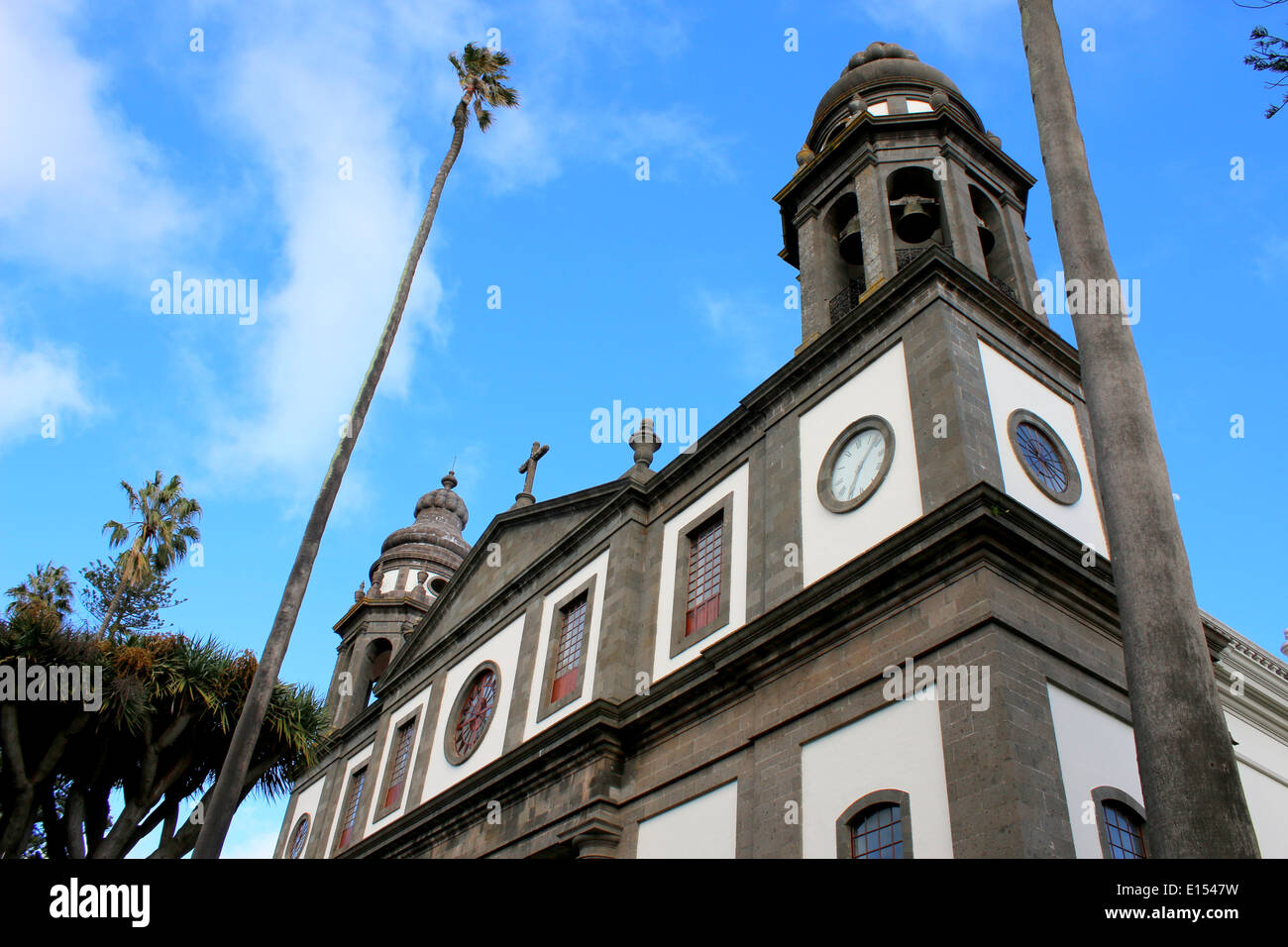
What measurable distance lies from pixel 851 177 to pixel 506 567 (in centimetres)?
1077

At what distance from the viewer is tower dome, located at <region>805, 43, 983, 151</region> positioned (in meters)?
20.8

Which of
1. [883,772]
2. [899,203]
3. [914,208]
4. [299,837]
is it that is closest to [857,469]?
[883,772]

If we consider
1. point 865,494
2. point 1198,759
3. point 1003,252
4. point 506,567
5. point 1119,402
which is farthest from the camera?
point 506,567

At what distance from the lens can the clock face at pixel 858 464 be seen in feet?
46.6

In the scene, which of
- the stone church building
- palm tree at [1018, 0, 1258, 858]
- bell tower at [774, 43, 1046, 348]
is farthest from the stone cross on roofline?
palm tree at [1018, 0, 1258, 858]

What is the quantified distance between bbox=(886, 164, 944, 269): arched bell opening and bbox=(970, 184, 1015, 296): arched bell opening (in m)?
0.68

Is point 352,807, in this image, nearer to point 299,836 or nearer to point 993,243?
point 299,836

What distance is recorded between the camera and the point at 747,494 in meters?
16.6

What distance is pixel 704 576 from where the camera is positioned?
16859mm

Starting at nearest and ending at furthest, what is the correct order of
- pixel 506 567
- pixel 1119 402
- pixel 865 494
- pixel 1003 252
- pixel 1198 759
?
pixel 1198 759
pixel 1119 402
pixel 865 494
pixel 1003 252
pixel 506 567

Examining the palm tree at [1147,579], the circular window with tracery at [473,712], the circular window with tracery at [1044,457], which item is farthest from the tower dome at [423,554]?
the palm tree at [1147,579]

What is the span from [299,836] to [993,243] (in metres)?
22.6
